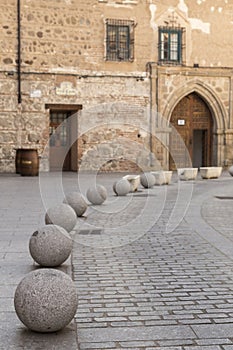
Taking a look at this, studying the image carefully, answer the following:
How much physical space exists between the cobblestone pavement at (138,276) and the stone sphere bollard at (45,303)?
0.11m

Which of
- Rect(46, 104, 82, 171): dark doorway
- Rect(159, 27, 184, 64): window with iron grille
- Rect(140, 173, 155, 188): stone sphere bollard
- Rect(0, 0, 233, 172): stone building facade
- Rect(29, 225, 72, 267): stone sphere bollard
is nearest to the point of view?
Rect(29, 225, 72, 267): stone sphere bollard

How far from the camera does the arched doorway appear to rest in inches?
939

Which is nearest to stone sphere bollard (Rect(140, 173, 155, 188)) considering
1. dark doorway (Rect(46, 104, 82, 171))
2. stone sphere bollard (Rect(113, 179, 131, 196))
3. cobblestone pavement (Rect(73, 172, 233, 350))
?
stone sphere bollard (Rect(113, 179, 131, 196))

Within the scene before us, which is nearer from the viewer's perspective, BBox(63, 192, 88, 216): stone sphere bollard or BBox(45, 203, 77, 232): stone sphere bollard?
BBox(45, 203, 77, 232): stone sphere bollard

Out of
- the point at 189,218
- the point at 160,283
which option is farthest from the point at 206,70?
the point at 160,283

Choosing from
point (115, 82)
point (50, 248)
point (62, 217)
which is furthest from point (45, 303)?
point (115, 82)

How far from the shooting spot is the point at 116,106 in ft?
74.1

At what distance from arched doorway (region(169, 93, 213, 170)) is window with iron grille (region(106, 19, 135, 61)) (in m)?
3.43

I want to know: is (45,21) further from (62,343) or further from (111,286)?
(62,343)

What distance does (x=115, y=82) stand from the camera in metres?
22.5

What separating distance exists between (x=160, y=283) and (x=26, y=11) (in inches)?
716

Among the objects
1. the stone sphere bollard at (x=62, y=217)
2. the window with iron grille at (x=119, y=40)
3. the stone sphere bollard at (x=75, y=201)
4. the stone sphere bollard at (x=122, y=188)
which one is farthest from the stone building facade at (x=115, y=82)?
the stone sphere bollard at (x=62, y=217)

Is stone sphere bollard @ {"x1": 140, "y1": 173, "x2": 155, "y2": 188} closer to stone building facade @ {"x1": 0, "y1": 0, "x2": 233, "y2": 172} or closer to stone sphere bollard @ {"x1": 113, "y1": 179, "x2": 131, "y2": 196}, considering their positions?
stone sphere bollard @ {"x1": 113, "y1": 179, "x2": 131, "y2": 196}

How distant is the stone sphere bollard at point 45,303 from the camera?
3.75 m
